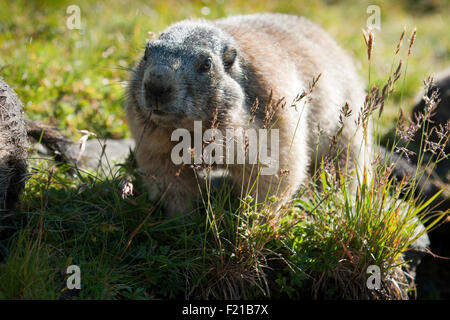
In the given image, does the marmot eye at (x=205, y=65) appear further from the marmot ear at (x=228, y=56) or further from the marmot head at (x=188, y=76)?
the marmot ear at (x=228, y=56)

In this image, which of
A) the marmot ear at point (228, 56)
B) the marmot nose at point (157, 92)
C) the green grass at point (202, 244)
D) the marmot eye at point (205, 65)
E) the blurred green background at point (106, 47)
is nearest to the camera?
the green grass at point (202, 244)

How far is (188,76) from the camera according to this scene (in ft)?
12.4

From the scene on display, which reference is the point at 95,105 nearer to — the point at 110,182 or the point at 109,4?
the point at 110,182

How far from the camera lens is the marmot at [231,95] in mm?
3727

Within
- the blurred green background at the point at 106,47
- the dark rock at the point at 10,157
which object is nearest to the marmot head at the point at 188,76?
the dark rock at the point at 10,157

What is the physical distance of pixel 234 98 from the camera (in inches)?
157

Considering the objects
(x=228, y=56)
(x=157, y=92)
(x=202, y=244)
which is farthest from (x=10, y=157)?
(x=228, y=56)

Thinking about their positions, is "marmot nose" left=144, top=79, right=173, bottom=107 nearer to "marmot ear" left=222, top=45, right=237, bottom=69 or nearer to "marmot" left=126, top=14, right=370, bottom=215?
"marmot" left=126, top=14, right=370, bottom=215

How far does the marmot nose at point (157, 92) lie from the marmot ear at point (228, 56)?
0.69 metres

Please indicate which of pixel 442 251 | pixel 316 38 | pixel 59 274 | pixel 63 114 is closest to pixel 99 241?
pixel 59 274

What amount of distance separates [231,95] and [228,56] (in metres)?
0.36

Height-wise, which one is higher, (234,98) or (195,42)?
(195,42)
